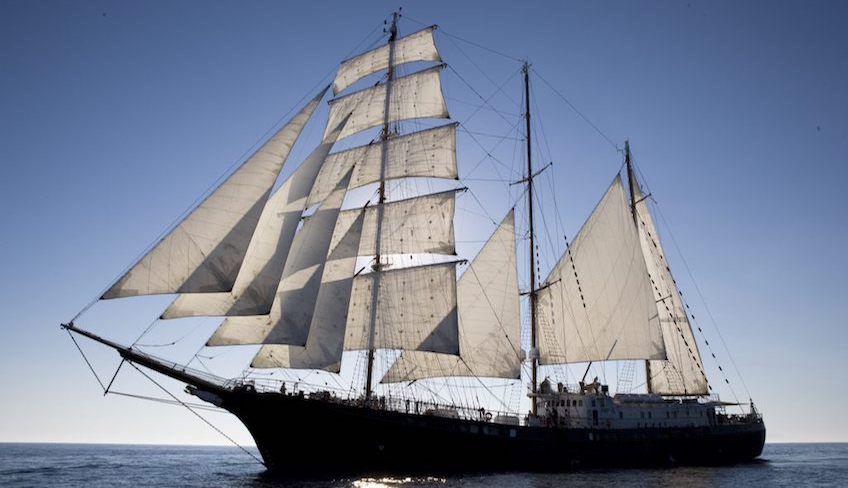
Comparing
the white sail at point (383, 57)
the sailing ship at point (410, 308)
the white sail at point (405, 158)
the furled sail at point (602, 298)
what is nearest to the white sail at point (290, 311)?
the sailing ship at point (410, 308)

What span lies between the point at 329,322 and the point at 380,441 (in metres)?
8.40

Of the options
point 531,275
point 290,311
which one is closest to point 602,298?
point 531,275

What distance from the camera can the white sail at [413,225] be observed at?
152ft

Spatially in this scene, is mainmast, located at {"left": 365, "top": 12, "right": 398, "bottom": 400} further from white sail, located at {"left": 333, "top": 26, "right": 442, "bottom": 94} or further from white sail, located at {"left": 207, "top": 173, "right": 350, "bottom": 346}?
white sail, located at {"left": 207, "top": 173, "right": 350, "bottom": 346}

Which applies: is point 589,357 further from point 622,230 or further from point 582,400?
point 622,230

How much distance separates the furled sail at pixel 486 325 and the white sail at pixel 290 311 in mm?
11359

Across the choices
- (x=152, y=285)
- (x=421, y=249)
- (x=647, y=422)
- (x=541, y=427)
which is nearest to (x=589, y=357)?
(x=647, y=422)

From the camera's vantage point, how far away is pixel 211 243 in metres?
29.9

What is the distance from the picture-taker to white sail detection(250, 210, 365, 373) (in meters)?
37.7

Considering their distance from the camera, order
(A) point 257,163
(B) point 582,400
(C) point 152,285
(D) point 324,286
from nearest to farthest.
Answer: (C) point 152,285
(A) point 257,163
(D) point 324,286
(B) point 582,400

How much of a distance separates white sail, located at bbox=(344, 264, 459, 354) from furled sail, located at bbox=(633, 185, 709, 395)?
19744 mm

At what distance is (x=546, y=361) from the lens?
48594 millimetres

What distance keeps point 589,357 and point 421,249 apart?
50.5 feet

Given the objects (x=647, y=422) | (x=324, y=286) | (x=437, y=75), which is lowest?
(x=647, y=422)
